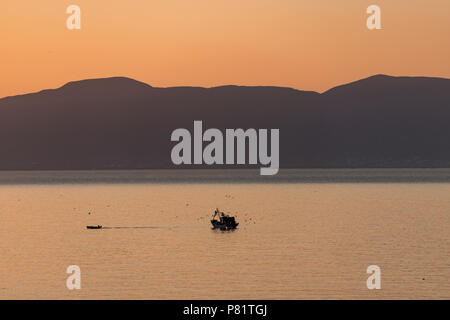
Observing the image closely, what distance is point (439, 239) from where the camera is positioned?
321ft

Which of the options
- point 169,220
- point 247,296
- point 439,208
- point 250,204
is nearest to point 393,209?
point 439,208

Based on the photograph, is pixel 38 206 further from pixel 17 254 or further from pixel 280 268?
pixel 280 268

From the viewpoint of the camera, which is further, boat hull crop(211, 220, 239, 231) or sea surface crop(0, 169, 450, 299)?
boat hull crop(211, 220, 239, 231)

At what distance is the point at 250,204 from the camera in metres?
184

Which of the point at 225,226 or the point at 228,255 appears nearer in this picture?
the point at 228,255

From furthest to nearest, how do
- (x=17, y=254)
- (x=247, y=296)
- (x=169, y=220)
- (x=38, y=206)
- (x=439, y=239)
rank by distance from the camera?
(x=38, y=206)
(x=169, y=220)
(x=439, y=239)
(x=17, y=254)
(x=247, y=296)

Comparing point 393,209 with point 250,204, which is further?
point 250,204

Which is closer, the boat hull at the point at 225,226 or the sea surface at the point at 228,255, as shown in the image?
the sea surface at the point at 228,255

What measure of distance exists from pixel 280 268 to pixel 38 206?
12075 centimetres

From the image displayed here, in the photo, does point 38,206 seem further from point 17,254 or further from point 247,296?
point 247,296

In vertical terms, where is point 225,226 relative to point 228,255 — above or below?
above
